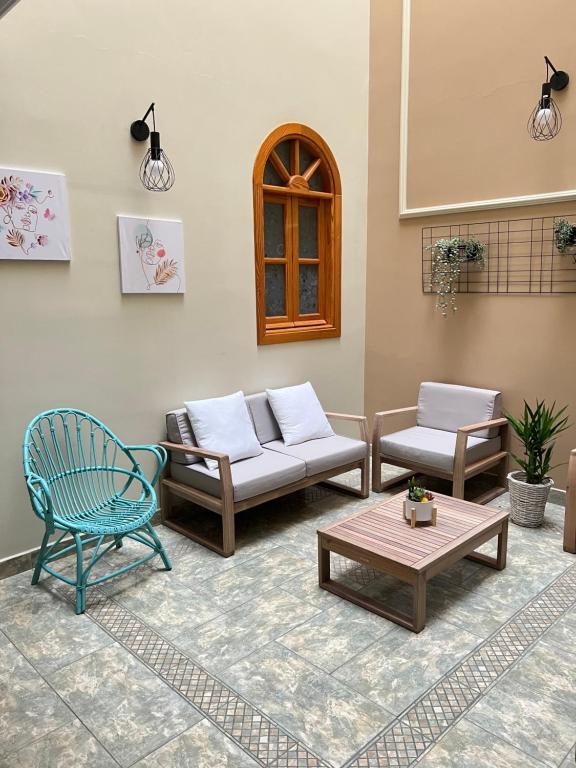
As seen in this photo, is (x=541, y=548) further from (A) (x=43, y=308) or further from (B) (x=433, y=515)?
(A) (x=43, y=308)

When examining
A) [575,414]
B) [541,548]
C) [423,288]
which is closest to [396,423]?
[423,288]

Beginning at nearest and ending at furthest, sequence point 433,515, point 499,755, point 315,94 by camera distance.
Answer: point 499,755, point 433,515, point 315,94

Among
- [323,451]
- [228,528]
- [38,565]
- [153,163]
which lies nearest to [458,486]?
[323,451]

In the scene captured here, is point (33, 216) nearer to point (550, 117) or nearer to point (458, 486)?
point (458, 486)

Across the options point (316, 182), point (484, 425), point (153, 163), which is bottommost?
point (484, 425)

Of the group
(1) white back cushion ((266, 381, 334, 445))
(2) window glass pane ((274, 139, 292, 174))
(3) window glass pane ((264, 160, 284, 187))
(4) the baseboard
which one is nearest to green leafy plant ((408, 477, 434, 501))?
(1) white back cushion ((266, 381, 334, 445))

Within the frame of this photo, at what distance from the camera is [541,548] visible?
3535 millimetres

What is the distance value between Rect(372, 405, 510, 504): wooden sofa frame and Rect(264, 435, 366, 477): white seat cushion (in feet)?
0.75

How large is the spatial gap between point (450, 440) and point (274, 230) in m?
2.11

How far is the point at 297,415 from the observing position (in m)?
4.37

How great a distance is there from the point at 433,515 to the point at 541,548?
3.06 feet

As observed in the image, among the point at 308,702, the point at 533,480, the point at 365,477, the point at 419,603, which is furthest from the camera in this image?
the point at 365,477

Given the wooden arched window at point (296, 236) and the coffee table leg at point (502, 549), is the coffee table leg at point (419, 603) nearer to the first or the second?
the coffee table leg at point (502, 549)

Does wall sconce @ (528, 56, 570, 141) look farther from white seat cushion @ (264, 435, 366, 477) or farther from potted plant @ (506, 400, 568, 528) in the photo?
white seat cushion @ (264, 435, 366, 477)
